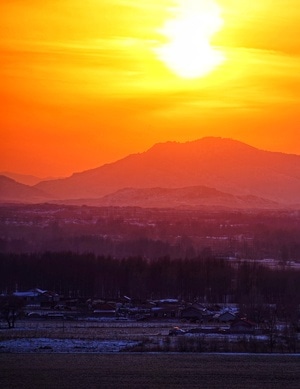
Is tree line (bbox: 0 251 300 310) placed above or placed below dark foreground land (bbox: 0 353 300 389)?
above

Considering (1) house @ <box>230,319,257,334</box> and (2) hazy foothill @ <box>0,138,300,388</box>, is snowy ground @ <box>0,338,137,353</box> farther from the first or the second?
(1) house @ <box>230,319,257,334</box>

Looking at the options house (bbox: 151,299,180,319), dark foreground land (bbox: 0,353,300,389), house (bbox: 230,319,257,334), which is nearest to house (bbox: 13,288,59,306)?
house (bbox: 151,299,180,319)

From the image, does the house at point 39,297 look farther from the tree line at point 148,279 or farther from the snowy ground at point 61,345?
the snowy ground at point 61,345

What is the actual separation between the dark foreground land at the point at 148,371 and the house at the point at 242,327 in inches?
342

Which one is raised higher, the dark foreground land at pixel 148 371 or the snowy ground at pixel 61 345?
the snowy ground at pixel 61 345

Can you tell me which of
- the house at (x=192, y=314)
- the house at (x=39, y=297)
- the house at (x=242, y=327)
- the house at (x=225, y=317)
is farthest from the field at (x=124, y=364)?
the house at (x=39, y=297)

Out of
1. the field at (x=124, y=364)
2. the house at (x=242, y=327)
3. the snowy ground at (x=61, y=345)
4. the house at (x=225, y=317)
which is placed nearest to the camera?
the field at (x=124, y=364)

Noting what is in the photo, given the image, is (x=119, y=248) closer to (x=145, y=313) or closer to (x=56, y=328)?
(x=145, y=313)

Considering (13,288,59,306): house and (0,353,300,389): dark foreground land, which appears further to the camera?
(13,288,59,306): house

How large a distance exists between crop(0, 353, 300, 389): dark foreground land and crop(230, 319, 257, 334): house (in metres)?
8.68

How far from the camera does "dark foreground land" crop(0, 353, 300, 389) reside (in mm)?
23812

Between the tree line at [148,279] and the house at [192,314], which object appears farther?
the tree line at [148,279]

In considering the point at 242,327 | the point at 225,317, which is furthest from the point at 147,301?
the point at 242,327

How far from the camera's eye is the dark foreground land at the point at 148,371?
2381 centimetres
